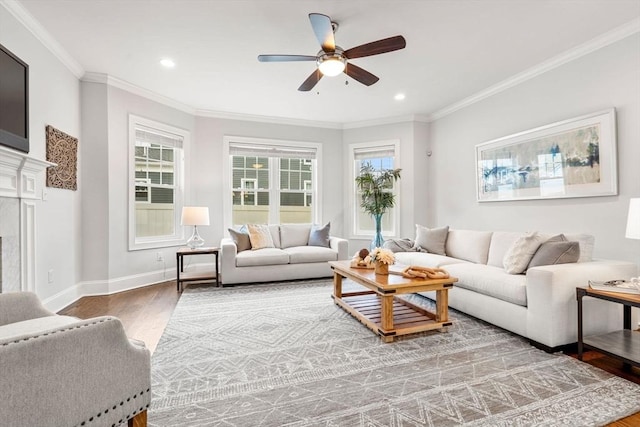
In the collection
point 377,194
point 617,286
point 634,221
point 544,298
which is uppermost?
point 377,194

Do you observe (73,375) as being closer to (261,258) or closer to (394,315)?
(394,315)

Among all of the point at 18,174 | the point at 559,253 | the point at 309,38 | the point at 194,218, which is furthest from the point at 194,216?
the point at 559,253

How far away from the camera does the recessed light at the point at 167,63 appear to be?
355cm

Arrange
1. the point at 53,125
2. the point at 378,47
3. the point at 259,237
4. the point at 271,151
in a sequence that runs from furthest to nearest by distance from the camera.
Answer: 1. the point at 271,151
2. the point at 259,237
3. the point at 53,125
4. the point at 378,47

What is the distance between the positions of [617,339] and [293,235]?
4.06 metres

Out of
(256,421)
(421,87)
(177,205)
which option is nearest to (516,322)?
(256,421)

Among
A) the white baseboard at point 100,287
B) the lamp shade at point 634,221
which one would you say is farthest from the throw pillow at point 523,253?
the white baseboard at point 100,287

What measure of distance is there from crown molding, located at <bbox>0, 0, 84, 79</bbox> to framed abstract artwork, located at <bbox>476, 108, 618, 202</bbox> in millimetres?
5376

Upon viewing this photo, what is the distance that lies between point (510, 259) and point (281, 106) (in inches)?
156

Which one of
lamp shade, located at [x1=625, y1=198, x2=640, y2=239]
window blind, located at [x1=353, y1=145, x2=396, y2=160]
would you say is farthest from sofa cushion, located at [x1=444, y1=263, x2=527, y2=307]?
window blind, located at [x1=353, y1=145, x2=396, y2=160]

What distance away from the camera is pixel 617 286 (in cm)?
217

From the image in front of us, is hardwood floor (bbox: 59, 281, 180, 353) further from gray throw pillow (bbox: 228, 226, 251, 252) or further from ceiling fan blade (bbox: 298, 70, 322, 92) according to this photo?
ceiling fan blade (bbox: 298, 70, 322, 92)

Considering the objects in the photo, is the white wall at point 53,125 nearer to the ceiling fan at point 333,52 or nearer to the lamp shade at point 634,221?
the ceiling fan at point 333,52

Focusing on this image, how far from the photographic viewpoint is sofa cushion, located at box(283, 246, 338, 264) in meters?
4.70
